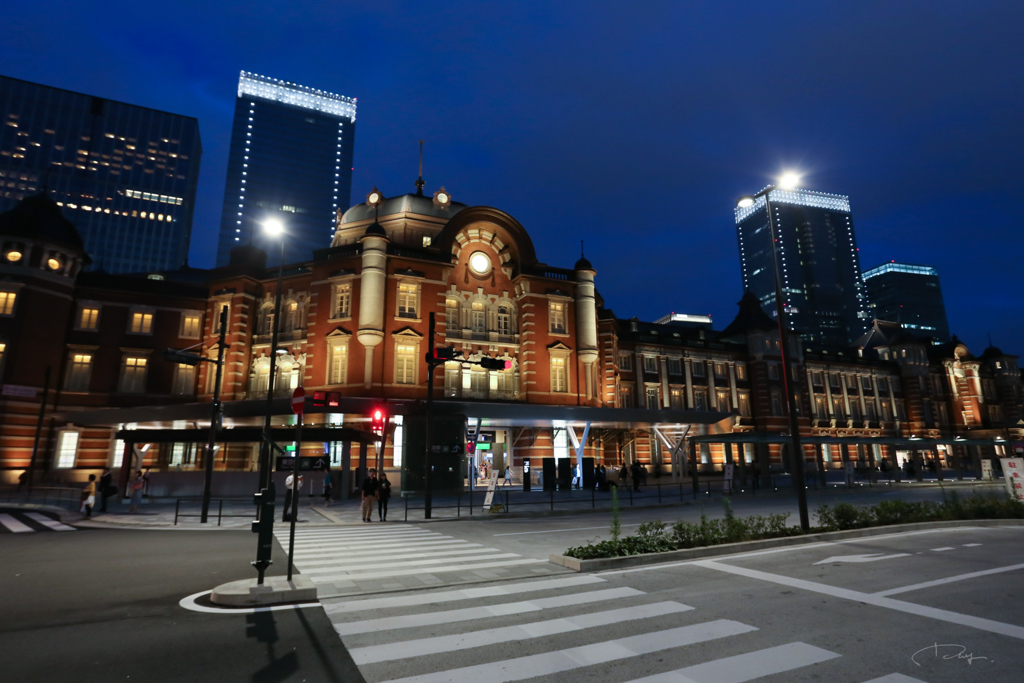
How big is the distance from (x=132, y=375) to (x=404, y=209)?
22930 millimetres

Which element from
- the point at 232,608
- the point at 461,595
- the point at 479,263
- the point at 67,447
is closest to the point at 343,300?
the point at 479,263

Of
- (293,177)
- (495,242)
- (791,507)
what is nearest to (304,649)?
(791,507)

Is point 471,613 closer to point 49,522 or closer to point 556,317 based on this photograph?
point 49,522

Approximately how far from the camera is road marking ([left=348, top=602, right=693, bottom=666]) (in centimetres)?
578

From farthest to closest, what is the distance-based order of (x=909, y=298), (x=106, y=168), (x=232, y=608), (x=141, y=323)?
(x=909, y=298) → (x=106, y=168) → (x=141, y=323) → (x=232, y=608)

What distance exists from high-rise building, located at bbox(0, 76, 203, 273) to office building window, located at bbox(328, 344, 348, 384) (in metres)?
102

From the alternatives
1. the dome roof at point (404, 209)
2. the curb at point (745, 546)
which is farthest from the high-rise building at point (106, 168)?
the curb at point (745, 546)

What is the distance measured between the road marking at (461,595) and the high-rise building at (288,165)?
157m

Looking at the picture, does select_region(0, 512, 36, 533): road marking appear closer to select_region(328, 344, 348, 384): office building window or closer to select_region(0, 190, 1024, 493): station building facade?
select_region(0, 190, 1024, 493): station building facade

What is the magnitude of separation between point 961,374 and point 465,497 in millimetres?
72929

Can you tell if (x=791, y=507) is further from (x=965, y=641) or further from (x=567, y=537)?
(x=965, y=641)

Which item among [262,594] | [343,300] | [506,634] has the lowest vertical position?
[506,634]

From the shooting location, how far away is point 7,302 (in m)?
34.0

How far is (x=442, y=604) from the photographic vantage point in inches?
306
